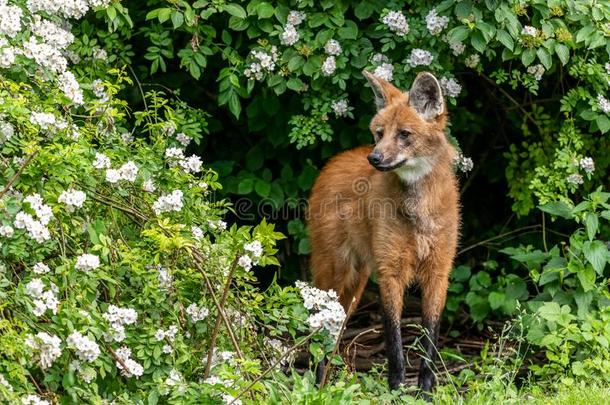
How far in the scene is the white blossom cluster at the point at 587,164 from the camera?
5711 millimetres

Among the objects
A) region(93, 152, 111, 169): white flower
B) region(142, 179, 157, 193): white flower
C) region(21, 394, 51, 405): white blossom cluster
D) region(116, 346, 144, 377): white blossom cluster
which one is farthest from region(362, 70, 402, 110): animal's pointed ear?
region(21, 394, 51, 405): white blossom cluster

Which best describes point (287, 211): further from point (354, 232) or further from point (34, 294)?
point (34, 294)

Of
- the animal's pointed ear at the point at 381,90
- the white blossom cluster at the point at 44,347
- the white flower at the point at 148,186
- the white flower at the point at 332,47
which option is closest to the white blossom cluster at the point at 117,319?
the white blossom cluster at the point at 44,347

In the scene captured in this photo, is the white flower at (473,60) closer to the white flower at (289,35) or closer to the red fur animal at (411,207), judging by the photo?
the red fur animal at (411,207)

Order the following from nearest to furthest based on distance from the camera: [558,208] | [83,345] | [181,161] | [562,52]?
[83,345], [181,161], [562,52], [558,208]

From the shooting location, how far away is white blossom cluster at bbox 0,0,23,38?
168 inches

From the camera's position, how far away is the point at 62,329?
3.83m

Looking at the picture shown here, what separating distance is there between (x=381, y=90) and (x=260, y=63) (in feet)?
2.45

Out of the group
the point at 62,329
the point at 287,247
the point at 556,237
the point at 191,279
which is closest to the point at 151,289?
the point at 191,279

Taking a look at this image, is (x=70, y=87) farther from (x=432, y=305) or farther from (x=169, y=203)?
(x=432, y=305)

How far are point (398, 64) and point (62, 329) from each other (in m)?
2.66

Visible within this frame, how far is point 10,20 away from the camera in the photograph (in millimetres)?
4273

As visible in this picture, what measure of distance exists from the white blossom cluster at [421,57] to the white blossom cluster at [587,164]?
1.13 meters

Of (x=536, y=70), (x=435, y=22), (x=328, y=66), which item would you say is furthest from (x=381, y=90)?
(x=536, y=70)
